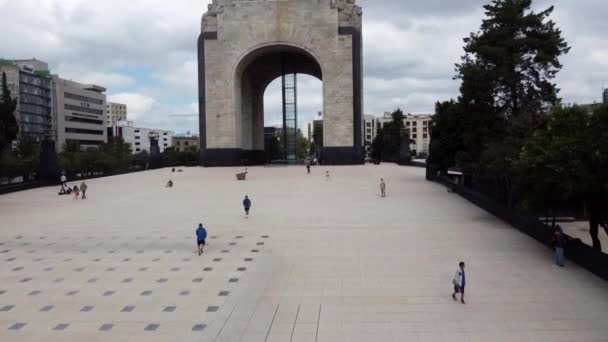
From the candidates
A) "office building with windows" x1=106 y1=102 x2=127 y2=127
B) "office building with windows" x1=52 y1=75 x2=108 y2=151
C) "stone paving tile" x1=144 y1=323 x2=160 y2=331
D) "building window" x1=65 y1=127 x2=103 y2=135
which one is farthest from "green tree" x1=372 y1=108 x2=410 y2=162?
"office building with windows" x1=106 y1=102 x2=127 y2=127

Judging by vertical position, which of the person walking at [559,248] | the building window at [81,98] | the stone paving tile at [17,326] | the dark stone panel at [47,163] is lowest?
the stone paving tile at [17,326]

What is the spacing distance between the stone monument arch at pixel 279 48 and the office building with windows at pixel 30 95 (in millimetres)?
40826

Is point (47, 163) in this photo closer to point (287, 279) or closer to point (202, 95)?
point (202, 95)

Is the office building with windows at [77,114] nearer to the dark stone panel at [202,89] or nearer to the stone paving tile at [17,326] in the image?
the dark stone panel at [202,89]

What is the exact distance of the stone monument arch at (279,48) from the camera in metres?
50.6

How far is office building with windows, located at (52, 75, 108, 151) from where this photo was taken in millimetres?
90625

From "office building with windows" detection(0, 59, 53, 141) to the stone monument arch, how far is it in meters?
40.8

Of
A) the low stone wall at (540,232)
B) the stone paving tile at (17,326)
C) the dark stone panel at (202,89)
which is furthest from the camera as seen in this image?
the dark stone panel at (202,89)

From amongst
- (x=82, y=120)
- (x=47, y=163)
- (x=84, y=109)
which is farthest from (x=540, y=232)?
(x=84, y=109)

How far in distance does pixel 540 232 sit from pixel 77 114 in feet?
318

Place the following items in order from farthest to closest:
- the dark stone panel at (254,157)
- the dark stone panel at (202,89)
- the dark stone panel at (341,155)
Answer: the dark stone panel at (254,157) < the dark stone panel at (202,89) < the dark stone panel at (341,155)

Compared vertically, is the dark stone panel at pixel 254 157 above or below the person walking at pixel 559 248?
above

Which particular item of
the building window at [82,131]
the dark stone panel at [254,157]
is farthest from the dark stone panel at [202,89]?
the building window at [82,131]

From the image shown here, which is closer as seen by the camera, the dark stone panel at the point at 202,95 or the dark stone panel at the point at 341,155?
the dark stone panel at the point at 341,155
